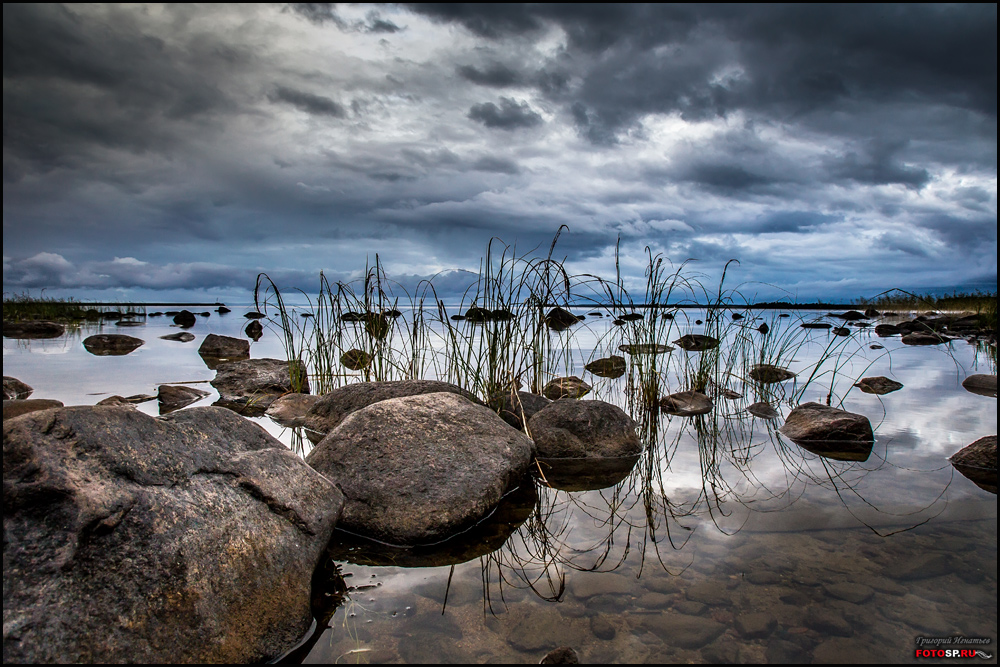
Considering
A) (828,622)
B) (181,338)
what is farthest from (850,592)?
(181,338)

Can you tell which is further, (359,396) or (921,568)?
(359,396)

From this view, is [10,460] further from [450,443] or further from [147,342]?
[147,342]

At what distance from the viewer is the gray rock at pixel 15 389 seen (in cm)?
569

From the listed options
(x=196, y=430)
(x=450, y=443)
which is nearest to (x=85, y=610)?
(x=196, y=430)

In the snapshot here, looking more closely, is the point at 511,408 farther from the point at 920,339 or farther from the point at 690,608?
the point at 920,339

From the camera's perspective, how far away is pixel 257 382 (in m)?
6.66

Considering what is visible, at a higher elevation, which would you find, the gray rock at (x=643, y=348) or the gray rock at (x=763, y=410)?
the gray rock at (x=643, y=348)

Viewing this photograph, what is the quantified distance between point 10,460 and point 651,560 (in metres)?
2.40

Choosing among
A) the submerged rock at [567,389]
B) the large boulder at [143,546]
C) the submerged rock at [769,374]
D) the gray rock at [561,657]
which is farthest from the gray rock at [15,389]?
the submerged rock at [769,374]

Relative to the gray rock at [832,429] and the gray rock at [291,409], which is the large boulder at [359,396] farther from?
the gray rock at [832,429]

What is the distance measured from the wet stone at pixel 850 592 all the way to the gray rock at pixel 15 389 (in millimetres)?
7170

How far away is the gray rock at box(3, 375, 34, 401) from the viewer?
5.69 metres

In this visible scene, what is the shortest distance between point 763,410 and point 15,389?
7.91 metres

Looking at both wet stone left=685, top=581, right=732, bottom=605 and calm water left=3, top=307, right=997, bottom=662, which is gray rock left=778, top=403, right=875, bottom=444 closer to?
calm water left=3, top=307, right=997, bottom=662
